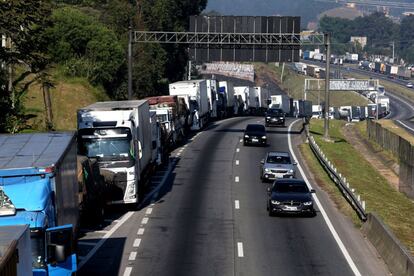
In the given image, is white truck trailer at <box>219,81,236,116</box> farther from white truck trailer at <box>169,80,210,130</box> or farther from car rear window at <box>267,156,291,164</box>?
car rear window at <box>267,156,291,164</box>

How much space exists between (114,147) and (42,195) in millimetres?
15615

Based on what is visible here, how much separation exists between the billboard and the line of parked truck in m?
3.29

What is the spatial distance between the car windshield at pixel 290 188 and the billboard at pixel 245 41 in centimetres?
3717

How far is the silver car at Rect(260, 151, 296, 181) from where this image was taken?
139ft

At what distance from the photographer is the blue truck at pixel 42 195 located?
1612 centimetres

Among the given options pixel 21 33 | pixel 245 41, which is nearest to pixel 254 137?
pixel 245 41

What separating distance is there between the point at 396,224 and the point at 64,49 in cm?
5003

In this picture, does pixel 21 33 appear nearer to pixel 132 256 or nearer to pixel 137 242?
pixel 137 242

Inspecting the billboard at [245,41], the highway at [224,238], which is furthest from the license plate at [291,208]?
the billboard at [245,41]

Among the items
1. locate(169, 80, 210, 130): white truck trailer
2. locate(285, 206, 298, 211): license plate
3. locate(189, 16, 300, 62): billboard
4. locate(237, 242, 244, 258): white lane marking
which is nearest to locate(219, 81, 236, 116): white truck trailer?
locate(169, 80, 210, 130): white truck trailer

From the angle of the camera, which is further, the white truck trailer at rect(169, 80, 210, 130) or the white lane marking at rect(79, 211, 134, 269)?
the white truck trailer at rect(169, 80, 210, 130)

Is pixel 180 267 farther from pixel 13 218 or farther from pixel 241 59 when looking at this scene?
pixel 241 59

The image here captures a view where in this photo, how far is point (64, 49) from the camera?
78125 millimetres

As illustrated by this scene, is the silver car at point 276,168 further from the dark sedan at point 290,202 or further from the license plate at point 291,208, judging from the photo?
the license plate at point 291,208
